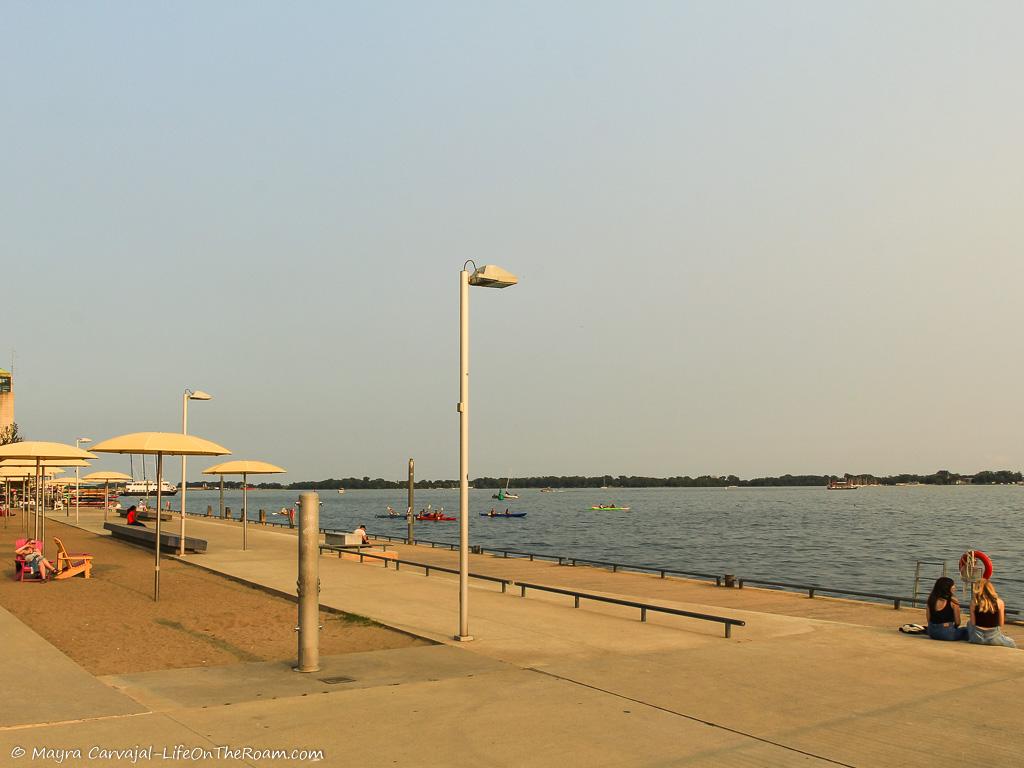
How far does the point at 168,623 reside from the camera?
12.7 metres

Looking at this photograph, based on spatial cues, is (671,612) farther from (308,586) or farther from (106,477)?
(106,477)

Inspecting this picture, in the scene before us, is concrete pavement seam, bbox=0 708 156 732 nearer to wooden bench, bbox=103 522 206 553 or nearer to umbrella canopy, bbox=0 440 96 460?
umbrella canopy, bbox=0 440 96 460

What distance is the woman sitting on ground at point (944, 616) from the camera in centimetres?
1192

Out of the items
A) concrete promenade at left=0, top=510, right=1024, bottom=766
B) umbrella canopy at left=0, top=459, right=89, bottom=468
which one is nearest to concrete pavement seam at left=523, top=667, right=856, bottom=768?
concrete promenade at left=0, top=510, right=1024, bottom=766

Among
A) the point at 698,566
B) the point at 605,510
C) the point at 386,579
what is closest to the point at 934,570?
the point at 698,566

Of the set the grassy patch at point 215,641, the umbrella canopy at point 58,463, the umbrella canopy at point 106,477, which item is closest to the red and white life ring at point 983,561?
the grassy patch at point 215,641

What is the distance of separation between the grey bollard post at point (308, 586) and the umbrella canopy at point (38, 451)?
12.0 metres

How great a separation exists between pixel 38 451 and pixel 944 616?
18095 millimetres

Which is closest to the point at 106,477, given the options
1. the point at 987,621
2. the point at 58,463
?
the point at 58,463

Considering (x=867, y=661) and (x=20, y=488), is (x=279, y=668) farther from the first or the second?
(x=20, y=488)

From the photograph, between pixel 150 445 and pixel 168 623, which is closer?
pixel 168 623

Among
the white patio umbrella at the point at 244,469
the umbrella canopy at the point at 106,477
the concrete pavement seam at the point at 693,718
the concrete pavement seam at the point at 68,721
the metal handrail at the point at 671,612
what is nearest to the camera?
the concrete pavement seam at the point at 693,718

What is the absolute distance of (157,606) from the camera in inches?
567

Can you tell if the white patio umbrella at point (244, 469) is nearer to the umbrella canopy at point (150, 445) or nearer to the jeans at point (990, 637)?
the umbrella canopy at point (150, 445)
